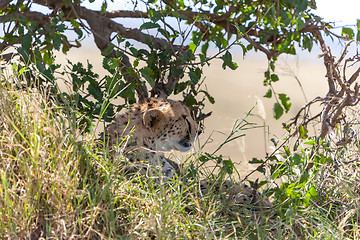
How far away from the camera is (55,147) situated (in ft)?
7.61

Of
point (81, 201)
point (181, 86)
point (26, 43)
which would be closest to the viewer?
point (81, 201)

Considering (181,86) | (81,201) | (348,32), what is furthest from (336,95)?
(81,201)

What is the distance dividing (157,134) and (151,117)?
0.14m

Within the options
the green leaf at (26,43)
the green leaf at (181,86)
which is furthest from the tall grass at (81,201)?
the green leaf at (181,86)

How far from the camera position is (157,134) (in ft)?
10.3

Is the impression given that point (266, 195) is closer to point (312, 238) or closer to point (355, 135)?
point (312, 238)

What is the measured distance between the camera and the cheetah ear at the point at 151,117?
302 cm

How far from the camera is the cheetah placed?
2.94 meters

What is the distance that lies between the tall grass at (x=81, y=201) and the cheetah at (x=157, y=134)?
278mm

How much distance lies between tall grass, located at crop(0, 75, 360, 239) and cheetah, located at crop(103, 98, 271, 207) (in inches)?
11.0

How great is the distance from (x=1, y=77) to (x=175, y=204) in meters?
1.25

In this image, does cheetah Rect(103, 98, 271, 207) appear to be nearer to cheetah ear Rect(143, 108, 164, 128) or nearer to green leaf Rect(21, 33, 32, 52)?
cheetah ear Rect(143, 108, 164, 128)

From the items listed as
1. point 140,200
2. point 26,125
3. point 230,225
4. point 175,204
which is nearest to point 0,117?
point 26,125

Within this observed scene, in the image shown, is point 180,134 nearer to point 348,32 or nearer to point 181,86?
point 181,86
